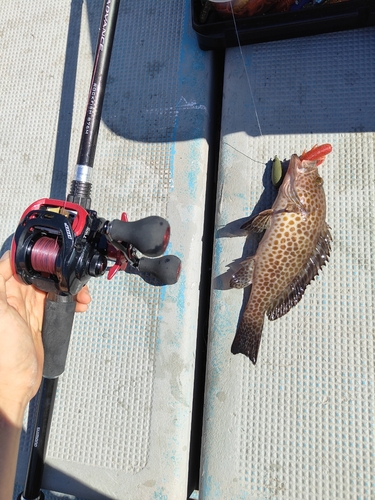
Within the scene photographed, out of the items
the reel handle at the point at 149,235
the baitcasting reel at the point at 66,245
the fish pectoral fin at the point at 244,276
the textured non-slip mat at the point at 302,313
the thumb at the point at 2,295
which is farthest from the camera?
the fish pectoral fin at the point at 244,276

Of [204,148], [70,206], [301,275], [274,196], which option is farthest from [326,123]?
[70,206]

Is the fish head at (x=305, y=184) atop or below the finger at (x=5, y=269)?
atop

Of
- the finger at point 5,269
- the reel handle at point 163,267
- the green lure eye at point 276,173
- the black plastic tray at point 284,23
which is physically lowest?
the finger at point 5,269

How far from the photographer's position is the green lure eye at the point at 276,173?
180cm

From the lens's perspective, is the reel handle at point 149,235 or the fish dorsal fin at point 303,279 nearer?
the reel handle at point 149,235

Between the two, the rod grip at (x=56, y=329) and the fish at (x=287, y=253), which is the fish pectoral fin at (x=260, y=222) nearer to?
the fish at (x=287, y=253)

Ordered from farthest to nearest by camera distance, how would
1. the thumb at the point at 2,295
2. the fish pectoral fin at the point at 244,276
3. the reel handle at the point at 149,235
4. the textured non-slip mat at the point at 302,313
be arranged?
the fish pectoral fin at the point at 244,276, the textured non-slip mat at the point at 302,313, the thumb at the point at 2,295, the reel handle at the point at 149,235

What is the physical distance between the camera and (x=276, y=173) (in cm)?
180

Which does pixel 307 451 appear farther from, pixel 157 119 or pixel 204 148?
pixel 157 119

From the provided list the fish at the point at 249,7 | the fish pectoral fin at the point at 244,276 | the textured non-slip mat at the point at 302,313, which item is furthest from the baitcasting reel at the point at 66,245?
the fish at the point at 249,7

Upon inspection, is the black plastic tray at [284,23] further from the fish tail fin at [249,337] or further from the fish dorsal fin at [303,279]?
the fish tail fin at [249,337]

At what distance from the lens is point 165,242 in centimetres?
114

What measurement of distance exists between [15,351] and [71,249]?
496mm

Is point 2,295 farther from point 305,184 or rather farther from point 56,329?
point 305,184
